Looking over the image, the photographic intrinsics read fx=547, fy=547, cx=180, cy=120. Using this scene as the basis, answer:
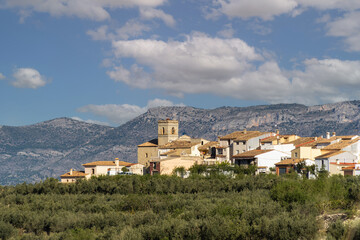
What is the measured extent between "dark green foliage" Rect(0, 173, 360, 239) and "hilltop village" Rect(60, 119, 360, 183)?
555cm

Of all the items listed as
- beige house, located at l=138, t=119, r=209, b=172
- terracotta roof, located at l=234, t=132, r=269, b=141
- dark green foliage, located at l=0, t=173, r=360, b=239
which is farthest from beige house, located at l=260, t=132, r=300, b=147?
beige house, located at l=138, t=119, r=209, b=172

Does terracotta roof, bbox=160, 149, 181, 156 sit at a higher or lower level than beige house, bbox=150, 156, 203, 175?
higher

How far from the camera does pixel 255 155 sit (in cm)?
6956

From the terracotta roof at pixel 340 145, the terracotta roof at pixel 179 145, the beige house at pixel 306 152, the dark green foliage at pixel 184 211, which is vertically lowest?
the dark green foliage at pixel 184 211

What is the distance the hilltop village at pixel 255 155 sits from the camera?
205 ft

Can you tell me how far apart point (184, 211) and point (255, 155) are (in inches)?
1230

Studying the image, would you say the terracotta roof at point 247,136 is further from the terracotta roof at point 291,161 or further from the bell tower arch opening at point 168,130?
the bell tower arch opening at point 168,130

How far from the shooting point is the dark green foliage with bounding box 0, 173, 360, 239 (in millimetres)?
A: 29500

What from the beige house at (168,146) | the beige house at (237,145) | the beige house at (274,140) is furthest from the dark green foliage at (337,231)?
the beige house at (168,146)

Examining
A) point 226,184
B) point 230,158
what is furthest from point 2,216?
point 230,158

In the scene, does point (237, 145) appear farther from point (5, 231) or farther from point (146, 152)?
point (5, 231)

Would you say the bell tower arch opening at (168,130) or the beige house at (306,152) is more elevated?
the bell tower arch opening at (168,130)

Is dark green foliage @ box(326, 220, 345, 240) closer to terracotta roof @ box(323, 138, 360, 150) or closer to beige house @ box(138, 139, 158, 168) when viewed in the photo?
terracotta roof @ box(323, 138, 360, 150)

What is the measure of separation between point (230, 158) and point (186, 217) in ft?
142
